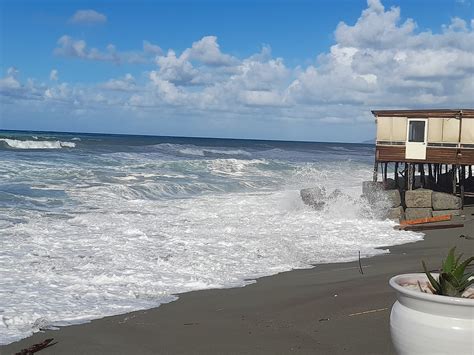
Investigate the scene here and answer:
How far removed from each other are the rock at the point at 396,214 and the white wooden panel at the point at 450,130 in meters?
3.25

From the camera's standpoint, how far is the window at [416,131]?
19906 mm

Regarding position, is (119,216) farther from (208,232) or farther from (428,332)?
(428,332)

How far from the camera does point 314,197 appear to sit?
19.0 metres

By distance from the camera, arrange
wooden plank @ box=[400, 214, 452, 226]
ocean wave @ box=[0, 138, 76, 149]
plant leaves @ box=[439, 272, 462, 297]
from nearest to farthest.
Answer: plant leaves @ box=[439, 272, 462, 297] < wooden plank @ box=[400, 214, 452, 226] < ocean wave @ box=[0, 138, 76, 149]

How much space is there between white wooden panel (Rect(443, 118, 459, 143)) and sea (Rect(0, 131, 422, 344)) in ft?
12.6

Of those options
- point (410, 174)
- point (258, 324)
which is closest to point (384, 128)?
point (410, 174)

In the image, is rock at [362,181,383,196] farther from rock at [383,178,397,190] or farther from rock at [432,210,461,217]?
rock at [432,210,461,217]

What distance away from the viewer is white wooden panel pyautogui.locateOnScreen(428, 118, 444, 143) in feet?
63.7

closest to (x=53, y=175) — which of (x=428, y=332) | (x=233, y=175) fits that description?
(x=233, y=175)

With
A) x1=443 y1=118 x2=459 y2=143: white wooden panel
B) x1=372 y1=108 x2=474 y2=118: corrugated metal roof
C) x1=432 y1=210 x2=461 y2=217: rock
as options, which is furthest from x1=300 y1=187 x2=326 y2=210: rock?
x1=443 y1=118 x2=459 y2=143: white wooden panel

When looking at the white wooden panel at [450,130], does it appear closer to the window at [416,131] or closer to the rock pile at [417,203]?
the window at [416,131]

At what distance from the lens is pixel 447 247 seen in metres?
12.4

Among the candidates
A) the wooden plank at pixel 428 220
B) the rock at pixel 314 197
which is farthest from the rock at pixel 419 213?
the rock at pixel 314 197

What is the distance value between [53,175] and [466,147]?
16770mm
